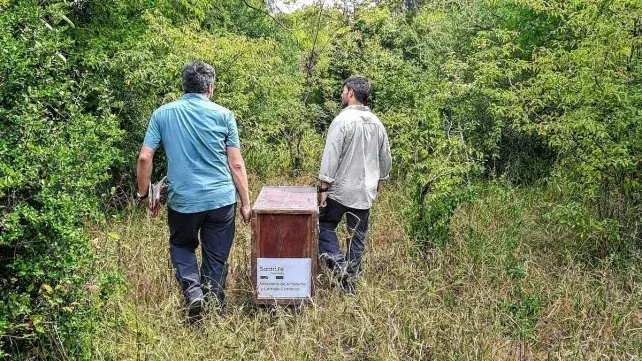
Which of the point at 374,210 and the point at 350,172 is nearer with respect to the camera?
the point at 350,172

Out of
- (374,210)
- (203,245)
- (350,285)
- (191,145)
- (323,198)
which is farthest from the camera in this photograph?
(374,210)

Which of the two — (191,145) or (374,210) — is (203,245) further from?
(374,210)

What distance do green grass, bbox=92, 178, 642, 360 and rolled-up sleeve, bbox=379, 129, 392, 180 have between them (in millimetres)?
678

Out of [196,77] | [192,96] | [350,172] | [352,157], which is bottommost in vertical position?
[350,172]

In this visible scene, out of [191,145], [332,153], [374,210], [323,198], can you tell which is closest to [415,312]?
[323,198]

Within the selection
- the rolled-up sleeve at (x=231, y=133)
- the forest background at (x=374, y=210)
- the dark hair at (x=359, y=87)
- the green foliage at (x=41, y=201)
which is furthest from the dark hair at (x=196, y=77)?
the dark hair at (x=359, y=87)

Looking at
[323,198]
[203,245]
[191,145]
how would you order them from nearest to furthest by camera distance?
[191,145]
[203,245]
[323,198]

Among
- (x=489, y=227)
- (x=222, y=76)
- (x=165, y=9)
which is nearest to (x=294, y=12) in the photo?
(x=165, y=9)

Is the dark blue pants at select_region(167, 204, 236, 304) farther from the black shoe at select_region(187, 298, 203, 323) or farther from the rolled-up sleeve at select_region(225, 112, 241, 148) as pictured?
the rolled-up sleeve at select_region(225, 112, 241, 148)

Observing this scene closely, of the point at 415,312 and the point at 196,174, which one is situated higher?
the point at 196,174

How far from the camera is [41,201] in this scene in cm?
275

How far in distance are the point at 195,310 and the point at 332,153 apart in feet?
4.85

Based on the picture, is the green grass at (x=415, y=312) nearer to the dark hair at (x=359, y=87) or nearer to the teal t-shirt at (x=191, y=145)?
the teal t-shirt at (x=191, y=145)

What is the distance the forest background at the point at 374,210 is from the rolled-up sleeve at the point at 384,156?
50 cm
